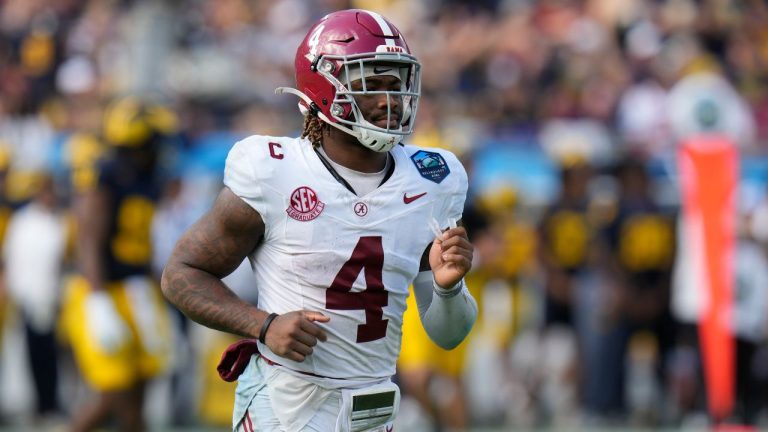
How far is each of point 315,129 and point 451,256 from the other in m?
0.57

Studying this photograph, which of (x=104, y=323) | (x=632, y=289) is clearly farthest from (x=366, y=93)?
(x=632, y=289)

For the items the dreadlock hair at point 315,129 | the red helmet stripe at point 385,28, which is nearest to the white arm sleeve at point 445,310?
the dreadlock hair at point 315,129

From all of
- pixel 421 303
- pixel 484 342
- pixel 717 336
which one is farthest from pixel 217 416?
pixel 421 303

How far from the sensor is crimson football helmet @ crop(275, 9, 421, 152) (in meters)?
3.79

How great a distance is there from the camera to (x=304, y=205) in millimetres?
3746

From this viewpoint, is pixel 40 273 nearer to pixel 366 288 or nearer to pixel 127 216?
pixel 127 216

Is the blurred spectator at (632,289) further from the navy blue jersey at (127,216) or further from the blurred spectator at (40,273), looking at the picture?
the blurred spectator at (40,273)

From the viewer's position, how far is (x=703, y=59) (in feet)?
39.5

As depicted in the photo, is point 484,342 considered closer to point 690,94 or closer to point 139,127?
point 690,94

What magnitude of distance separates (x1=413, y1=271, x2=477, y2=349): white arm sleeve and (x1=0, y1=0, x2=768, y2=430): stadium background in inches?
153

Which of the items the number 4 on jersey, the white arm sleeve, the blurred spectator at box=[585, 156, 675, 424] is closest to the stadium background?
the blurred spectator at box=[585, 156, 675, 424]

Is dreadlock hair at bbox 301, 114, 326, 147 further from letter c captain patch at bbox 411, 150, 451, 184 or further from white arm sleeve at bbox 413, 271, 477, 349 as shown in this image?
white arm sleeve at bbox 413, 271, 477, 349

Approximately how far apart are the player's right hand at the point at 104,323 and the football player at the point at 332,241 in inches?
131

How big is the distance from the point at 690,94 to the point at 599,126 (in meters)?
2.13
